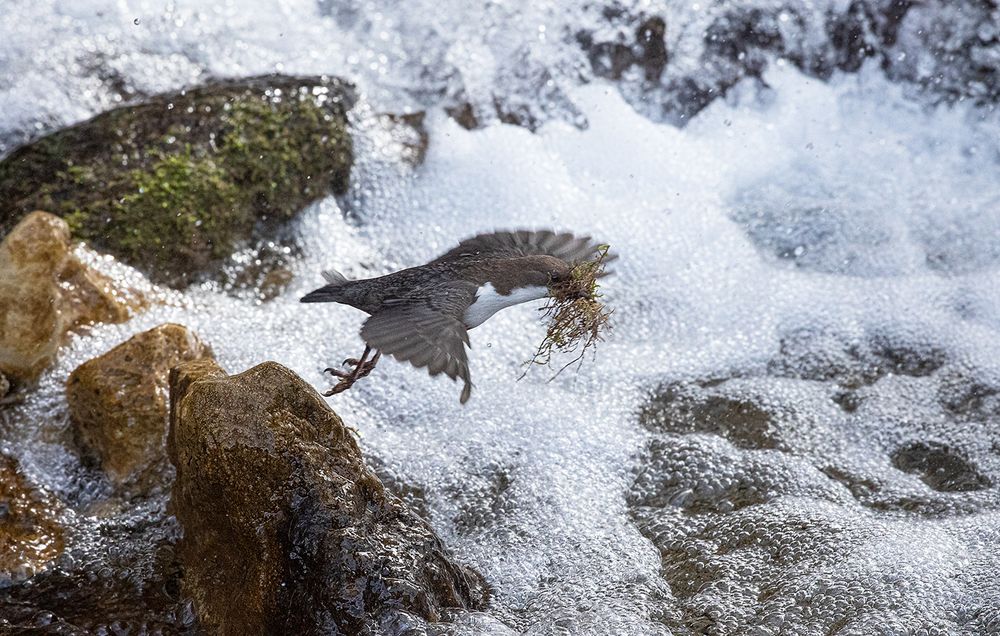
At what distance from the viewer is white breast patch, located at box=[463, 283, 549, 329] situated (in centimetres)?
338

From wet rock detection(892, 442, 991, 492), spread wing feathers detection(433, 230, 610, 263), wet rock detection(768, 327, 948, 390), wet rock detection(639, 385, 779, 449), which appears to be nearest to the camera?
spread wing feathers detection(433, 230, 610, 263)

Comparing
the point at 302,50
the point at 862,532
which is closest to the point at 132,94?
the point at 302,50

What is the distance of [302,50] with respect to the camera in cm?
657

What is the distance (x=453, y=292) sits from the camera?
3373 mm

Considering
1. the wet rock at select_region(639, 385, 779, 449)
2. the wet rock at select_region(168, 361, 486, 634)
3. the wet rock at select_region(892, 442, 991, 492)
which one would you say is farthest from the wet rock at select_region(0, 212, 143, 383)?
the wet rock at select_region(892, 442, 991, 492)

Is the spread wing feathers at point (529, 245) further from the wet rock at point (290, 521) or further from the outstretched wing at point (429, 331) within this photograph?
the wet rock at point (290, 521)

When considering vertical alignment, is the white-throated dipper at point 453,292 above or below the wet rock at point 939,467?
above

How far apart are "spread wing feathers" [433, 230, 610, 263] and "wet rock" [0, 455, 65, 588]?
64.5 inches

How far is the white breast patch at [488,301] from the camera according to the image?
3385 mm

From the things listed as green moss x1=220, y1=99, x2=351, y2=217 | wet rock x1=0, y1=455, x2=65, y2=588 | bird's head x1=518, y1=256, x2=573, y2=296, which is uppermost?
bird's head x1=518, y1=256, x2=573, y2=296

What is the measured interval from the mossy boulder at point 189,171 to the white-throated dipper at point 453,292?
171cm

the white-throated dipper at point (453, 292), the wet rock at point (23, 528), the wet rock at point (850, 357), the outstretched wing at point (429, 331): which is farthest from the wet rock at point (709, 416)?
the wet rock at point (23, 528)

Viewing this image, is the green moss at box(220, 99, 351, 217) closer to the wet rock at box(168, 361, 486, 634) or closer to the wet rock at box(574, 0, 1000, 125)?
the wet rock at box(574, 0, 1000, 125)

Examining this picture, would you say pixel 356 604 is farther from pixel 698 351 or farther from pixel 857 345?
pixel 857 345
